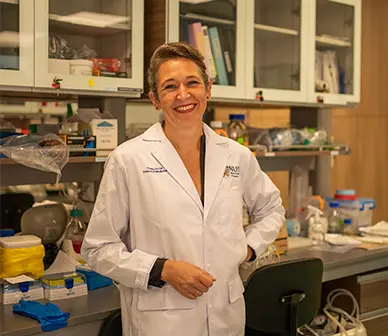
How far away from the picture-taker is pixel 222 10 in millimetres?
2787

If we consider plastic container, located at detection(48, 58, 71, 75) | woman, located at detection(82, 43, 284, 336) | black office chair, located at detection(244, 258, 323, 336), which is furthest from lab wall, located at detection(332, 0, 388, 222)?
woman, located at detection(82, 43, 284, 336)

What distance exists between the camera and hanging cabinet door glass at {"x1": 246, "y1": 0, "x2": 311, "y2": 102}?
113 inches

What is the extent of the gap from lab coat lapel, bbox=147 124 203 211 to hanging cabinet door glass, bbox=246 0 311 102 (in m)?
1.06

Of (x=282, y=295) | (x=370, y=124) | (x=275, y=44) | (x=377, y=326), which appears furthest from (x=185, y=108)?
(x=370, y=124)

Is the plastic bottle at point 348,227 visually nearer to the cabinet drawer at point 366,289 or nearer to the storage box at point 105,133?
the cabinet drawer at point 366,289

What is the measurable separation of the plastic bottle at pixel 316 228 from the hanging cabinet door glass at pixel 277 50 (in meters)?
0.60

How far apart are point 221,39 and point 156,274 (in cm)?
138

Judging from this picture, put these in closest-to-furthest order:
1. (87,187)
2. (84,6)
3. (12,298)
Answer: (12,298), (84,6), (87,187)

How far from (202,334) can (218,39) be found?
144 cm

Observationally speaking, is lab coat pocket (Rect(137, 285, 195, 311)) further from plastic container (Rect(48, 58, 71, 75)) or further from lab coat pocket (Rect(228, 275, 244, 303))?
plastic container (Rect(48, 58, 71, 75))

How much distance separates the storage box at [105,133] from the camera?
7.87 ft

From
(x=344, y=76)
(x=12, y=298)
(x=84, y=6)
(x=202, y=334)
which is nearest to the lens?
(x=202, y=334)

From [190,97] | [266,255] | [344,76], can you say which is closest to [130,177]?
[190,97]

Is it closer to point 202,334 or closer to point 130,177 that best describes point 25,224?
point 130,177
